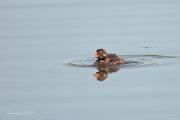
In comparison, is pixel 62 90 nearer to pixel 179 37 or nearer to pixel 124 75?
pixel 124 75

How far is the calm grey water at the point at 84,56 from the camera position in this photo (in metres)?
9.84

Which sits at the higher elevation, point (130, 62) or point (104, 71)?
point (130, 62)

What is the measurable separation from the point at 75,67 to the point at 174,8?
3.87 m

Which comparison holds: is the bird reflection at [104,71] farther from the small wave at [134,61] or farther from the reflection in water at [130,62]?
the small wave at [134,61]

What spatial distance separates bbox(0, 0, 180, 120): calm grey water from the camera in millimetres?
9844

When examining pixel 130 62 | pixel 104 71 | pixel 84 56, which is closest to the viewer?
pixel 104 71

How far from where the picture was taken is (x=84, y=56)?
496 inches

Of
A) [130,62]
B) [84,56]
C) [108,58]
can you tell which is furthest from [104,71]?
[84,56]

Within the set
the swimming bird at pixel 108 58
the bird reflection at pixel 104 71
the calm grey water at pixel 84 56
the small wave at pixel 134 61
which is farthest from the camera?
the small wave at pixel 134 61

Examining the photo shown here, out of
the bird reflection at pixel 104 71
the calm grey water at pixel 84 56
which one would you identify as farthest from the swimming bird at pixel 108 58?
the calm grey water at pixel 84 56

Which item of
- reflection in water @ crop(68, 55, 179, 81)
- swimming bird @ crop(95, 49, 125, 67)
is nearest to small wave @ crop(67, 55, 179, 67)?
reflection in water @ crop(68, 55, 179, 81)

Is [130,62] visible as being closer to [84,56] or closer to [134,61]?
[134,61]

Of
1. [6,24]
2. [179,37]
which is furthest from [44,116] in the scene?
[6,24]

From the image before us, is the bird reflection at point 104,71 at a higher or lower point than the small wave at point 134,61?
lower
